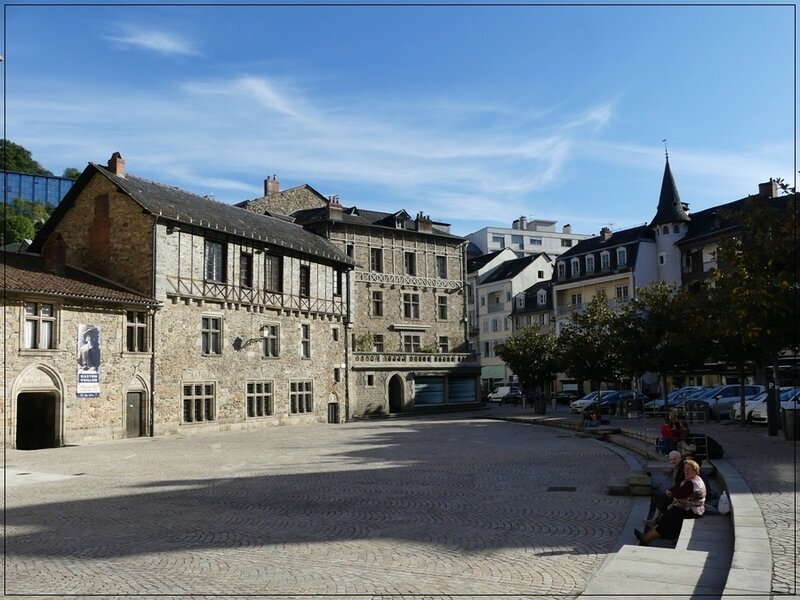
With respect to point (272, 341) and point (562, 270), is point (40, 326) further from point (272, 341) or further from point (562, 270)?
point (562, 270)


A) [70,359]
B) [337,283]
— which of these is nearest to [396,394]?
[337,283]

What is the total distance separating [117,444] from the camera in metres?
27.4

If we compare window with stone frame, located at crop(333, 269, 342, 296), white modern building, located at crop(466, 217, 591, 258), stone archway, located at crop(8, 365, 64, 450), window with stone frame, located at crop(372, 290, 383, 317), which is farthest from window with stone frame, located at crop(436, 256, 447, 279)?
white modern building, located at crop(466, 217, 591, 258)

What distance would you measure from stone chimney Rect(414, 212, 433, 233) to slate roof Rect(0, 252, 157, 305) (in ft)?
83.9

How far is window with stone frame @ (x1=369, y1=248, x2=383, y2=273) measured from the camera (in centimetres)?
5022

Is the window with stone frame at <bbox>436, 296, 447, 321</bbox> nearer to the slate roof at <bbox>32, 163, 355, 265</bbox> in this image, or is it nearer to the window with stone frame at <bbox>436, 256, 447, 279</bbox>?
the window with stone frame at <bbox>436, 256, 447, 279</bbox>

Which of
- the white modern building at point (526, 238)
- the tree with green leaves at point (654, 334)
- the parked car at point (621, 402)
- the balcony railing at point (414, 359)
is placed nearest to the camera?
the tree with green leaves at point (654, 334)

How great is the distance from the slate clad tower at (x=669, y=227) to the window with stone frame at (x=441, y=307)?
18501 millimetres

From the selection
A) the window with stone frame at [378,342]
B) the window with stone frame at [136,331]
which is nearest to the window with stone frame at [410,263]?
the window with stone frame at [378,342]

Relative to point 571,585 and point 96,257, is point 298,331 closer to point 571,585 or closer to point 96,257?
point 96,257

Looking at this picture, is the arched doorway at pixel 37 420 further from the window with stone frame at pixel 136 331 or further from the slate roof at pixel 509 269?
the slate roof at pixel 509 269

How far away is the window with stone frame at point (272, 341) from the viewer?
37.3 m

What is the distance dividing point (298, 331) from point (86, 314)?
13257 mm

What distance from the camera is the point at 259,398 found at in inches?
1448
